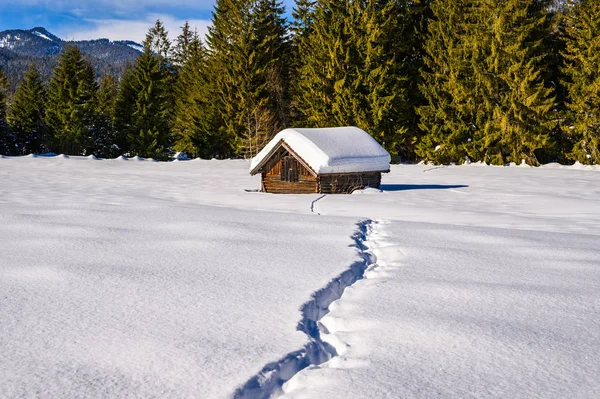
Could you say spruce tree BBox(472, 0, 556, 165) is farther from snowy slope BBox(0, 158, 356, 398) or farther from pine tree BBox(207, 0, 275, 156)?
snowy slope BBox(0, 158, 356, 398)

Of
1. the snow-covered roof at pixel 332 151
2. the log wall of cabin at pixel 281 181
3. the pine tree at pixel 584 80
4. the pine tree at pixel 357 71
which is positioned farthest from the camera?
the pine tree at pixel 357 71

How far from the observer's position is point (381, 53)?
32.9m

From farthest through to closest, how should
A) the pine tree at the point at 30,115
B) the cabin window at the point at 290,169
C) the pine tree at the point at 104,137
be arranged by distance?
the pine tree at the point at 30,115
the pine tree at the point at 104,137
the cabin window at the point at 290,169

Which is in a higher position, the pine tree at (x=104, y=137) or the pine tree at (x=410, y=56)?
the pine tree at (x=410, y=56)

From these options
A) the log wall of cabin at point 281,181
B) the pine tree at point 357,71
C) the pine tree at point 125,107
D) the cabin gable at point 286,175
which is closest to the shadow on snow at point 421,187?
the log wall of cabin at point 281,181

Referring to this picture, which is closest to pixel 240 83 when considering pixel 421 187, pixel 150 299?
pixel 421 187

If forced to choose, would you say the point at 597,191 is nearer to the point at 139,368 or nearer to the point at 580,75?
the point at 580,75

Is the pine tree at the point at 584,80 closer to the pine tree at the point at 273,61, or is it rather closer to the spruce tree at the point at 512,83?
the spruce tree at the point at 512,83

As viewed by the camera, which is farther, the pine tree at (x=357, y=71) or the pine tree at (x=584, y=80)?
the pine tree at (x=357, y=71)

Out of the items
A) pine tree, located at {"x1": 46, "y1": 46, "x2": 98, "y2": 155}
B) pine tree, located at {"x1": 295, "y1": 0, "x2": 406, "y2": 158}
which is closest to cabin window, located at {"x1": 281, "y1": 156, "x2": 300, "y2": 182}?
pine tree, located at {"x1": 295, "y1": 0, "x2": 406, "y2": 158}

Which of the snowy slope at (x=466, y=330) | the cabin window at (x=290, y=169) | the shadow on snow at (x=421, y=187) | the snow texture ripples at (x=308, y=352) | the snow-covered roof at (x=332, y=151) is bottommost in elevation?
the shadow on snow at (x=421, y=187)

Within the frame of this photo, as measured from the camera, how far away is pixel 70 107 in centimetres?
3616

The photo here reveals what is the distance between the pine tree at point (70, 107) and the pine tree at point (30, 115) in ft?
9.05

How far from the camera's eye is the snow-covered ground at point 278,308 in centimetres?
271
